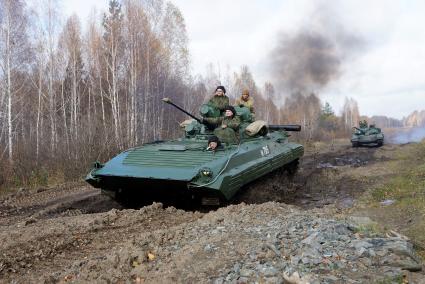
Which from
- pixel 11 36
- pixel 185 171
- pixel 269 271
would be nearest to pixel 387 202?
pixel 185 171

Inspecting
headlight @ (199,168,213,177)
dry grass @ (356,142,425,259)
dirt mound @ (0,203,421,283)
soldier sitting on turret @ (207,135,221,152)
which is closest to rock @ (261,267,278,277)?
dirt mound @ (0,203,421,283)

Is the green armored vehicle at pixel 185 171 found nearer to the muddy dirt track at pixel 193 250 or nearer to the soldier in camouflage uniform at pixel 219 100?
the muddy dirt track at pixel 193 250

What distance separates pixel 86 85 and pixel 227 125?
78.7 ft

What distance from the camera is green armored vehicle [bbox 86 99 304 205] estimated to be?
757 centimetres

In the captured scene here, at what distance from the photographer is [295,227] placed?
18.1ft

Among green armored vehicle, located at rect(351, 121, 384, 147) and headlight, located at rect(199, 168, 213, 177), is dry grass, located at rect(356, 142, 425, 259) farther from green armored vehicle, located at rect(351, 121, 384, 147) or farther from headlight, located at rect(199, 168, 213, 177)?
green armored vehicle, located at rect(351, 121, 384, 147)

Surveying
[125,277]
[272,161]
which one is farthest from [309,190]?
[125,277]

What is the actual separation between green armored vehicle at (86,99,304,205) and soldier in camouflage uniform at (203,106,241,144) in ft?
0.68

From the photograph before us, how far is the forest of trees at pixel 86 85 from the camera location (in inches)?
638

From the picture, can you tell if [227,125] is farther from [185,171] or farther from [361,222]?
[361,222]

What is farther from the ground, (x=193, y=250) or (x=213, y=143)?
(x=213, y=143)

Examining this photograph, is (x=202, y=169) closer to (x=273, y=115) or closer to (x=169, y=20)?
(x=169, y=20)

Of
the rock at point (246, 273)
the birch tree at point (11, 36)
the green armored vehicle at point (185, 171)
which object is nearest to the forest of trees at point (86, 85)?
the birch tree at point (11, 36)

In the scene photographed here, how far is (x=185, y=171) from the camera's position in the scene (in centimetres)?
766
